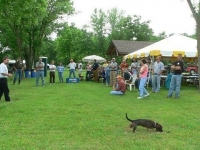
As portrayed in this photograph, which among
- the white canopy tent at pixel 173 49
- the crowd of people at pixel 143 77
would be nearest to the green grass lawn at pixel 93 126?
the crowd of people at pixel 143 77

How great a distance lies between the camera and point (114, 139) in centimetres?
555

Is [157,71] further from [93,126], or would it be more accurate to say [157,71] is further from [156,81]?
[93,126]

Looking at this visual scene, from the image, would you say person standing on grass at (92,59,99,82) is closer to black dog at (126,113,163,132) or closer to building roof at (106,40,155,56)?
building roof at (106,40,155,56)

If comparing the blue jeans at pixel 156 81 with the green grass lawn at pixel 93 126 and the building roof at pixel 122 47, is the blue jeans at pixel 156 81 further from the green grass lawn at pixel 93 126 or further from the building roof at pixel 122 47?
the building roof at pixel 122 47

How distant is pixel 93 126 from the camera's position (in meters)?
6.57

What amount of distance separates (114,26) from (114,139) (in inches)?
1826

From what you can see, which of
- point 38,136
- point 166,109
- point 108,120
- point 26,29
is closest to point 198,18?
point 166,109

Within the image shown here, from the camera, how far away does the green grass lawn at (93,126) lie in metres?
5.22

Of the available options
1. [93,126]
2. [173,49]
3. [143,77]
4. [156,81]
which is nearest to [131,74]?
[156,81]

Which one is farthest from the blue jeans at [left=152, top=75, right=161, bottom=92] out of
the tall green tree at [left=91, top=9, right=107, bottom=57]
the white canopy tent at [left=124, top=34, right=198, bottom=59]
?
the tall green tree at [left=91, top=9, right=107, bottom=57]

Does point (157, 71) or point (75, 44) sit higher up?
point (75, 44)

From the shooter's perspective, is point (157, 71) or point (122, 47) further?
point (122, 47)

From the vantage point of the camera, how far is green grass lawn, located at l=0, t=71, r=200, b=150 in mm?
5219

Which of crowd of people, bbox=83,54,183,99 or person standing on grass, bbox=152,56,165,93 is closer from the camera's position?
crowd of people, bbox=83,54,183,99
